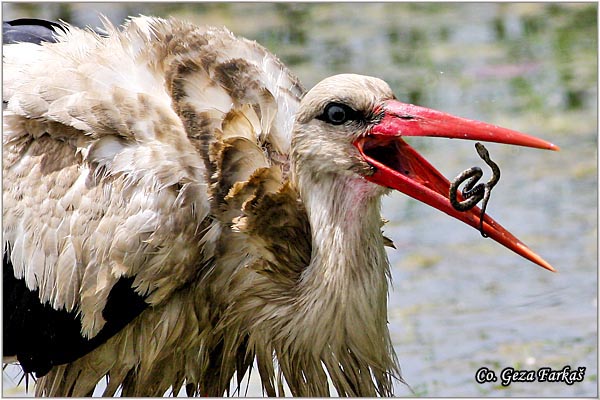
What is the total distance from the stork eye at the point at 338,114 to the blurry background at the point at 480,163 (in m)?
1.89

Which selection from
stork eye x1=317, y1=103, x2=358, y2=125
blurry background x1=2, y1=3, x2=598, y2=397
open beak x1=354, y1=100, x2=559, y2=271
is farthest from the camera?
blurry background x1=2, y1=3, x2=598, y2=397

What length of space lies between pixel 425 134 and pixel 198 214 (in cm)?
88

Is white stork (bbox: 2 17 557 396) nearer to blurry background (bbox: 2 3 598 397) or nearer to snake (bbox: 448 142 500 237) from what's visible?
snake (bbox: 448 142 500 237)

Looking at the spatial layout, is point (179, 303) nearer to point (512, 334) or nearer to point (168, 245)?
point (168, 245)

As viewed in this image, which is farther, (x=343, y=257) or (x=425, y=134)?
(x=343, y=257)

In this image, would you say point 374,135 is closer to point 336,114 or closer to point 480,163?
point 336,114

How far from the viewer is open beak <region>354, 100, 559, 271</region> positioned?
13.6 ft

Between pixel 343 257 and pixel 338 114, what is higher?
pixel 338 114

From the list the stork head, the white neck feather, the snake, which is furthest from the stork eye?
the snake

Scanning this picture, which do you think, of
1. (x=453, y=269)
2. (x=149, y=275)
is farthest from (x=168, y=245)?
(x=453, y=269)

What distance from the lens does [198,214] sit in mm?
4480

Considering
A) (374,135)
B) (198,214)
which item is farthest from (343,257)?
(198,214)

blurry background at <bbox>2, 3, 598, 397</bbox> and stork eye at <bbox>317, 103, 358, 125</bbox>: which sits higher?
stork eye at <bbox>317, 103, 358, 125</bbox>

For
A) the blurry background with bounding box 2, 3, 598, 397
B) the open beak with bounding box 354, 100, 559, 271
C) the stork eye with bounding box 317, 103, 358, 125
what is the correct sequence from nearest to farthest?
the open beak with bounding box 354, 100, 559, 271 < the stork eye with bounding box 317, 103, 358, 125 < the blurry background with bounding box 2, 3, 598, 397
